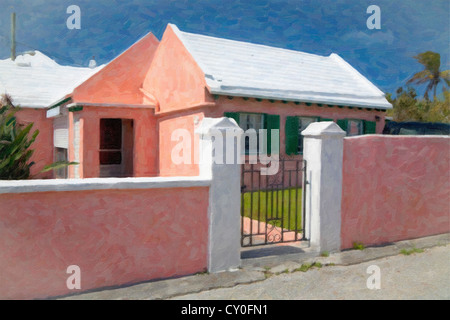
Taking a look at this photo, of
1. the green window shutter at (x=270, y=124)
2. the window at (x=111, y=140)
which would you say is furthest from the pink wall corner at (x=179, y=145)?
the green window shutter at (x=270, y=124)

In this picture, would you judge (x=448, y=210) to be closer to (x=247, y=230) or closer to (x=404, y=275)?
(x=404, y=275)

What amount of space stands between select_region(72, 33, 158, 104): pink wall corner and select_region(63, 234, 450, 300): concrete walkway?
994cm

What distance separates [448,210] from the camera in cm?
763

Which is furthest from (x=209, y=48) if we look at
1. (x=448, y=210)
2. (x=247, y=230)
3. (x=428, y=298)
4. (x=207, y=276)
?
(x=428, y=298)

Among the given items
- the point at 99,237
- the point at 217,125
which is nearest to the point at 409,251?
the point at 217,125

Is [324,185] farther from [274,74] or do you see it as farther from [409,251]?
[274,74]

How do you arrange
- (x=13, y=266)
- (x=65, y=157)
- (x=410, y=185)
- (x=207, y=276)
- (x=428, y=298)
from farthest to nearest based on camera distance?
(x=65, y=157) < (x=410, y=185) < (x=207, y=276) < (x=428, y=298) < (x=13, y=266)

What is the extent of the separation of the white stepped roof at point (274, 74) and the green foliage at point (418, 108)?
39.7ft

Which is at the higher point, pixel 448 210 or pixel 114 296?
pixel 448 210

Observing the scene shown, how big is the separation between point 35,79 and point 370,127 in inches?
563

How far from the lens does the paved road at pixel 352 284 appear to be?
4566 mm

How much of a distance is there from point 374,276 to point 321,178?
1.57 metres

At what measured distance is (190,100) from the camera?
12164mm

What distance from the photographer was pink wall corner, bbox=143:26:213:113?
11812 millimetres
